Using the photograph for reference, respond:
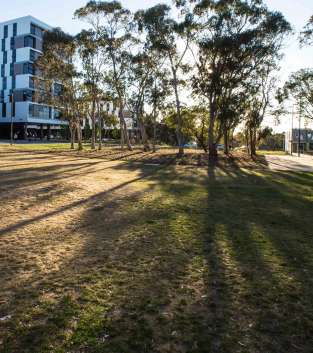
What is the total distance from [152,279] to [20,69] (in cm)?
7741

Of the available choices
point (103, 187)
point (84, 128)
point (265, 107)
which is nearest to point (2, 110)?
point (84, 128)

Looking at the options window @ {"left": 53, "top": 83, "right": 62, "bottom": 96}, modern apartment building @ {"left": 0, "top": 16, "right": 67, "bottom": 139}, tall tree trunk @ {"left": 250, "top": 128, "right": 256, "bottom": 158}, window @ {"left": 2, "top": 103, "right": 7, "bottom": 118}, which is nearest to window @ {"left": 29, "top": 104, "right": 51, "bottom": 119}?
modern apartment building @ {"left": 0, "top": 16, "right": 67, "bottom": 139}

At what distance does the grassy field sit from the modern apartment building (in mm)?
68818

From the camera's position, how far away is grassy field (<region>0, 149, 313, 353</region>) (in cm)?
344

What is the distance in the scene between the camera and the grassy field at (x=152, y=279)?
3.44m

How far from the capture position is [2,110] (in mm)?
76000

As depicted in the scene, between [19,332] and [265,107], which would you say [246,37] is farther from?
[19,332]

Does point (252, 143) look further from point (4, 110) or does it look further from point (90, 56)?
point (4, 110)

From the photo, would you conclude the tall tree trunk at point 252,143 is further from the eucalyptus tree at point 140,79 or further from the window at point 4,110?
the window at point 4,110

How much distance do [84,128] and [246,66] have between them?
6791 cm

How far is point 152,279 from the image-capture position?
4.80 m

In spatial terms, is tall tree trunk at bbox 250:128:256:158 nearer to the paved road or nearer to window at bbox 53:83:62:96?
the paved road

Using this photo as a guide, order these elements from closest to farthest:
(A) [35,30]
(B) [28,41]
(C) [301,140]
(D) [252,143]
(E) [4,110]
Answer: (D) [252,143] → (B) [28,41] → (A) [35,30] → (E) [4,110] → (C) [301,140]

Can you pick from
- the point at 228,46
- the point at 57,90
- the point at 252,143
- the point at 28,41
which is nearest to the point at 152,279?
the point at 228,46
